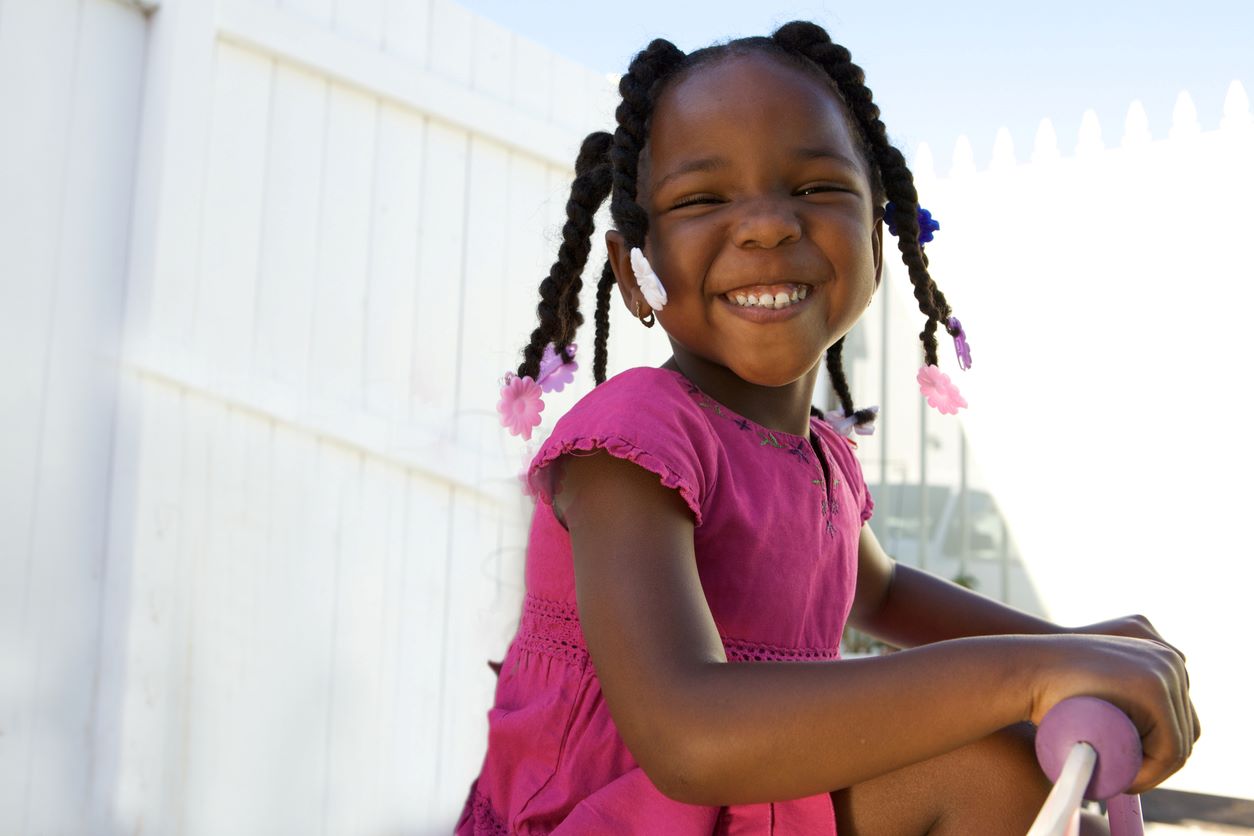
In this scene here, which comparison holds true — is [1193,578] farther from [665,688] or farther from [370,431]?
[665,688]

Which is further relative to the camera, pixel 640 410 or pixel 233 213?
pixel 233 213

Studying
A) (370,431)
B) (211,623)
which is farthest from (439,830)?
(370,431)

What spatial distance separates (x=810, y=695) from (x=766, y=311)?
521 millimetres

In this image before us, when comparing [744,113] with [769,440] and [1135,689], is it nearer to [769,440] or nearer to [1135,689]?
[769,440]

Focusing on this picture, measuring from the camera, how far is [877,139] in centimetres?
158

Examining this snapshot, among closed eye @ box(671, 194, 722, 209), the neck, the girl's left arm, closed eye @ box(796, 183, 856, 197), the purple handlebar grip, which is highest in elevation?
closed eye @ box(796, 183, 856, 197)

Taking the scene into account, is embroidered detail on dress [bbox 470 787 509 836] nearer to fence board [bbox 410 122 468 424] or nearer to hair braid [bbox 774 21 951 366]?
hair braid [bbox 774 21 951 366]

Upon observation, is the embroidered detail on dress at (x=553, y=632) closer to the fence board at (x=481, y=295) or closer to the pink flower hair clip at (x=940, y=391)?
the pink flower hair clip at (x=940, y=391)

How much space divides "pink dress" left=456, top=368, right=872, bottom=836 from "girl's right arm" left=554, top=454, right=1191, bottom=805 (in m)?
0.12

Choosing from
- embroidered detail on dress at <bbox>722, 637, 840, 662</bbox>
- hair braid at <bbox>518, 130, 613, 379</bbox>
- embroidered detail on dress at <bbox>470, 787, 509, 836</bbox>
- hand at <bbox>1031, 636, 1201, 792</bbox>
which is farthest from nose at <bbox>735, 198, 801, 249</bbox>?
→ embroidered detail on dress at <bbox>470, 787, 509, 836</bbox>

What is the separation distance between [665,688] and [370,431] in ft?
7.22

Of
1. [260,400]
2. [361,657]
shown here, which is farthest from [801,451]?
[361,657]

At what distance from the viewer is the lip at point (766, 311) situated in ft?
4.49

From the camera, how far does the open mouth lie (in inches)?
53.8
